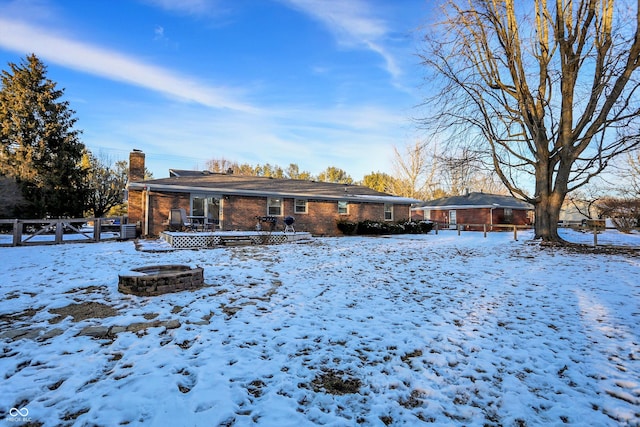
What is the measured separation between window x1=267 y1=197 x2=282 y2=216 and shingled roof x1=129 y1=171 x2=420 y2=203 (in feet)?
1.50

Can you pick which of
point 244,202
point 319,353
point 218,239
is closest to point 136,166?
point 244,202

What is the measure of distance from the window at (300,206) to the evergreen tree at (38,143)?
16.9 meters

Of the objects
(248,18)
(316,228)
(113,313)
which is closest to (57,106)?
(248,18)

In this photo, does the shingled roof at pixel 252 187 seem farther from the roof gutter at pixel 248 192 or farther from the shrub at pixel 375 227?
the shrub at pixel 375 227

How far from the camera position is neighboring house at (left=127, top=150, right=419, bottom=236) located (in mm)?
14609

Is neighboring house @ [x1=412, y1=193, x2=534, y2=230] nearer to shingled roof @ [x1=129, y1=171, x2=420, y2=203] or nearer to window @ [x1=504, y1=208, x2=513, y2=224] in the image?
window @ [x1=504, y1=208, x2=513, y2=224]

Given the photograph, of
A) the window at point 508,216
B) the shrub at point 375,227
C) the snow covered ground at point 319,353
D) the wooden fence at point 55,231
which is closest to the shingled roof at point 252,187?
the shrub at point 375,227

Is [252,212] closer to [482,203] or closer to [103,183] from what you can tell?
[103,183]

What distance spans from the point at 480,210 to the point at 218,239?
26.1m

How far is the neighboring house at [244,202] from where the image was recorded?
14609mm

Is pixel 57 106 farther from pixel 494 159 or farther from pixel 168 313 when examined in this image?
pixel 494 159

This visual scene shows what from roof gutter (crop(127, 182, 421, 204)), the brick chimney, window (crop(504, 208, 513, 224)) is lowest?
window (crop(504, 208, 513, 224))

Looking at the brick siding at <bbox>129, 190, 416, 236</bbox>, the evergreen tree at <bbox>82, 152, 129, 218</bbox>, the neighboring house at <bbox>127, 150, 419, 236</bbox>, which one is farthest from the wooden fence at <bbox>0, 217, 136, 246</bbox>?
the evergreen tree at <bbox>82, 152, 129, 218</bbox>

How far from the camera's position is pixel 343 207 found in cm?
1936
